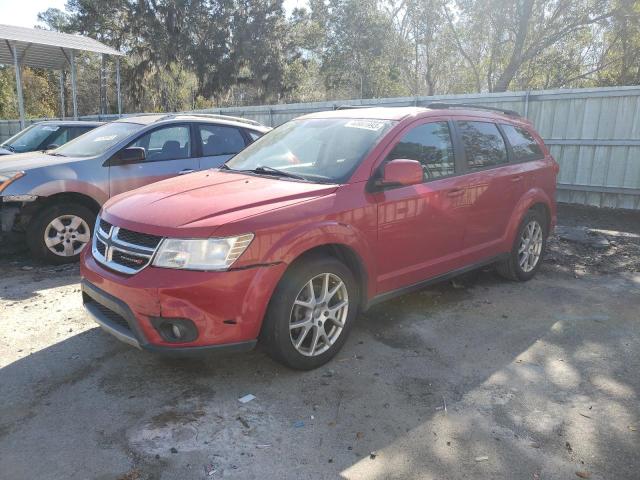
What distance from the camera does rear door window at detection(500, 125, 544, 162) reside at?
17.0 ft

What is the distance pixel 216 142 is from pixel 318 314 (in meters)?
4.16

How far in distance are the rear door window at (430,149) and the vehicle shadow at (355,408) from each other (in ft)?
4.28

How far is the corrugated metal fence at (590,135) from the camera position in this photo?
8867 mm

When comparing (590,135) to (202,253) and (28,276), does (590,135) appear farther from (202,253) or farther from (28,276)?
(28,276)

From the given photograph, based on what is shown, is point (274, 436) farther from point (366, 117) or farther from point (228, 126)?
point (228, 126)

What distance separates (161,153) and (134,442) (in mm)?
4544

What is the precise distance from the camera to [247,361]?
3656 millimetres

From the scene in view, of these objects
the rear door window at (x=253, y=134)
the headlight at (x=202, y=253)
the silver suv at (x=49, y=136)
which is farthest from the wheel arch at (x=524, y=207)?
the silver suv at (x=49, y=136)

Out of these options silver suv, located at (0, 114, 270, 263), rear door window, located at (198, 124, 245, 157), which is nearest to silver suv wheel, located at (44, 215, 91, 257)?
silver suv, located at (0, 114, 270, 263)

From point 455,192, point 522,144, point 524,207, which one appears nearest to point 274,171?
point 455,192

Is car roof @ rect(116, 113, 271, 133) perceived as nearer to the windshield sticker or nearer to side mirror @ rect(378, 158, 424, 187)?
the windshield sticker

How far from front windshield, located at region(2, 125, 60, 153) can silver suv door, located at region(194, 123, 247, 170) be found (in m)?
3.91

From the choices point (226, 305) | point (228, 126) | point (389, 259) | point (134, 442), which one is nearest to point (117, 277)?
point (226, 305)

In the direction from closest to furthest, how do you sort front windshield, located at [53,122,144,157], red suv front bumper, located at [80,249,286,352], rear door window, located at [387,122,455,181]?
1. red suv front bumper, located at [80,249,286,352]
2. rear door window, located at [387,122,455,181]
3. front windshield, located at [53,122,144,157]
